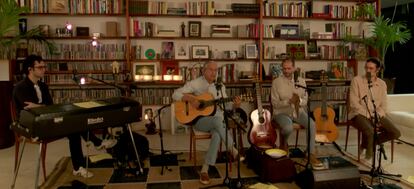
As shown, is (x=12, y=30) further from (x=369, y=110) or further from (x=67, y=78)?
(x=369, y=110)

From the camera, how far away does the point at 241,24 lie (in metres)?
5.46

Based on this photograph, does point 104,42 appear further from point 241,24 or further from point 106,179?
point 106,179

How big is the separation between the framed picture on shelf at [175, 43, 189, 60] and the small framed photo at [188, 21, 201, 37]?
0.76 feet

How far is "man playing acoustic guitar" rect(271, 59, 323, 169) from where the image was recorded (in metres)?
3.58

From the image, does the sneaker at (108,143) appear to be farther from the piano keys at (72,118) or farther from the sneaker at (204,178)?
the sneaker at (204,178)

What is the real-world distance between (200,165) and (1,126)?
101 inches

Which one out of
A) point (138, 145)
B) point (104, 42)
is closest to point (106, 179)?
point (138, 145)

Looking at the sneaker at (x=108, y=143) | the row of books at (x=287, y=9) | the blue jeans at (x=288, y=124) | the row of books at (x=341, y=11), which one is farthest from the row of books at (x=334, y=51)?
the sneaker at (x=108, y=143)

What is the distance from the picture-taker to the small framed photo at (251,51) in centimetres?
536

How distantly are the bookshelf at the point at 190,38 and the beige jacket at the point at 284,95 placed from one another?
1.50m

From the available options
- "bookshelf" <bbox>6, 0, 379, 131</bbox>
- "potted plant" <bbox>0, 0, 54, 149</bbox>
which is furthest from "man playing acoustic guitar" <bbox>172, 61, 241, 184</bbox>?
"potted plant" <bbox>0, 0, 54, 149</bbox>

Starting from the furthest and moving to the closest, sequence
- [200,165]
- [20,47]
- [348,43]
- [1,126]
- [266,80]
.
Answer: [348,43]
[266,80]
[20,47]
[1,126]
[200,165]

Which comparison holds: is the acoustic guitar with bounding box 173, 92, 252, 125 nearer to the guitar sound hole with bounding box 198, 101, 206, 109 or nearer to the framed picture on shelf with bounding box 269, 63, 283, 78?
the guitar sound hole with bounding box 198, 101, 206, 109

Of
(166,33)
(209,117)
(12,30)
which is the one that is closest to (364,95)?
(209,117)
